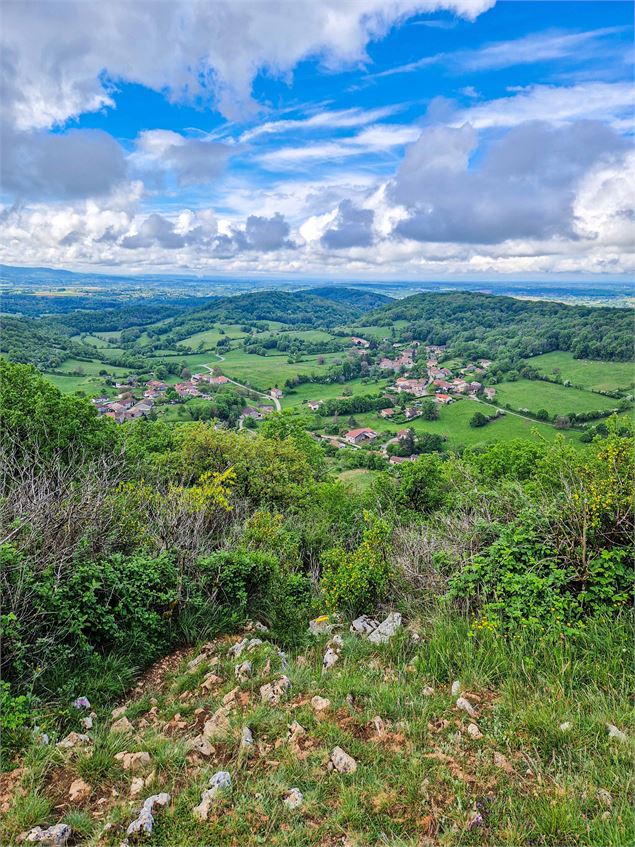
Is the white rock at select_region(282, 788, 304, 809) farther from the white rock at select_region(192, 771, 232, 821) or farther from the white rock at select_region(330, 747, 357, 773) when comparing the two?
the white rock at select_region(192, 771, 232, 821)

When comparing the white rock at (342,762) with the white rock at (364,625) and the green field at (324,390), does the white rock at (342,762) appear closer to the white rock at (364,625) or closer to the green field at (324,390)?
the white rock at (364,625)

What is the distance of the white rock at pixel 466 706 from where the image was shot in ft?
13.2

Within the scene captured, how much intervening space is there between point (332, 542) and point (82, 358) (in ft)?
352

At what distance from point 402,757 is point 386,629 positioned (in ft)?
7.50

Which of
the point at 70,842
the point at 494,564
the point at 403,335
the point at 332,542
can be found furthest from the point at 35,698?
the point at 403,335

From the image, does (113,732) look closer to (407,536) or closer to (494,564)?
(494,564)

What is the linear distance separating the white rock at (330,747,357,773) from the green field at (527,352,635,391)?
9135 centimetres

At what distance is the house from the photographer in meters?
67.3

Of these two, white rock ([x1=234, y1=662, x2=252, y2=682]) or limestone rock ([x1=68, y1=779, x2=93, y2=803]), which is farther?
white rock ([x1=234, y1=662, x2=252, y2=682])

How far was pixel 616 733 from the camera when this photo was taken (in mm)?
3557

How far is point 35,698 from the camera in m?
4.21

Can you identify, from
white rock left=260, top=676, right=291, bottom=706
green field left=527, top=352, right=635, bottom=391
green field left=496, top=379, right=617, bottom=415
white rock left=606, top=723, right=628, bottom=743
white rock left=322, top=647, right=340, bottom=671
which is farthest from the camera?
green field left=527, top=352, right=635, bottom=391

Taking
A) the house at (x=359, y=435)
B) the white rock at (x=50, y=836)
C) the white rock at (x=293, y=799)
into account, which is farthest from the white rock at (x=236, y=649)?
the house at (x=359, y=435)

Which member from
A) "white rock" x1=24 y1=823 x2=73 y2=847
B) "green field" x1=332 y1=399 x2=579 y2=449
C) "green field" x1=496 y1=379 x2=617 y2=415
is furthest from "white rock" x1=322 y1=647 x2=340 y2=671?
"green field" x1=496 y1=379 x2=617 y2=415
